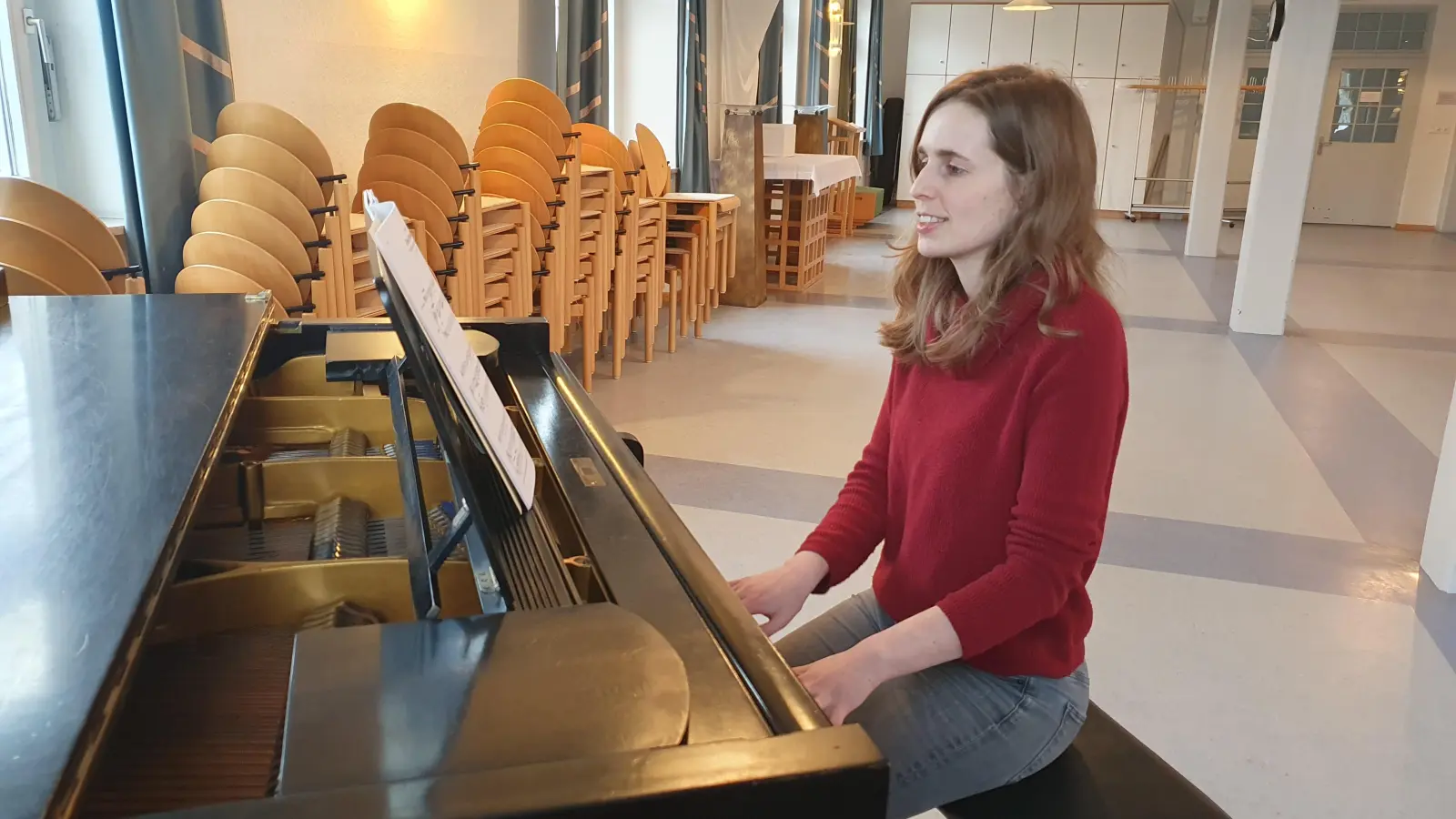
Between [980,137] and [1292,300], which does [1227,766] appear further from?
[1292,300]

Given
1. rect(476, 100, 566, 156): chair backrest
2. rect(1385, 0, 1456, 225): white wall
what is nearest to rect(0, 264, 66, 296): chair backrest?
rect(476, 100, 566, 156): chair backrest

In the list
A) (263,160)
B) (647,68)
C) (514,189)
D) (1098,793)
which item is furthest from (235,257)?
(647,68)

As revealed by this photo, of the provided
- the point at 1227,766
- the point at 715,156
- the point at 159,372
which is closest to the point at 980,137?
the point at 159,372

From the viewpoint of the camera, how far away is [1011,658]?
1.14 metres

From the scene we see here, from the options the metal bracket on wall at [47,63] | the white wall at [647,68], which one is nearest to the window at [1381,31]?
the white wall at [647,68]

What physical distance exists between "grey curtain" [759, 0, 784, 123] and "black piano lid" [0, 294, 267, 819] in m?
6.79

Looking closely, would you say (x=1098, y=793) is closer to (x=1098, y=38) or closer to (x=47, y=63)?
(x=47, y=63)

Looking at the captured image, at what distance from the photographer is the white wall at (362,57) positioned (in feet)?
10.4

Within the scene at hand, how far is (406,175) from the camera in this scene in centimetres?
309

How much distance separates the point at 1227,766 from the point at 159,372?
1.85 meters

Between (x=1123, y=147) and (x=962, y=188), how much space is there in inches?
489

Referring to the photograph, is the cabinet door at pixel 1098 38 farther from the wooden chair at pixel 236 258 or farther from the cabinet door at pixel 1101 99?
the wooden chair at pixel 236 258

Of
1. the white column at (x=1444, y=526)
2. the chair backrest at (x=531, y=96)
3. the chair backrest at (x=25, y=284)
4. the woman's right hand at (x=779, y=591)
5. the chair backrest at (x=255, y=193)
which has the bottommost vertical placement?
the white column at (x=1444, y=526)

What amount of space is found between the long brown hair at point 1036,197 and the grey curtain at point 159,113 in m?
2.03
